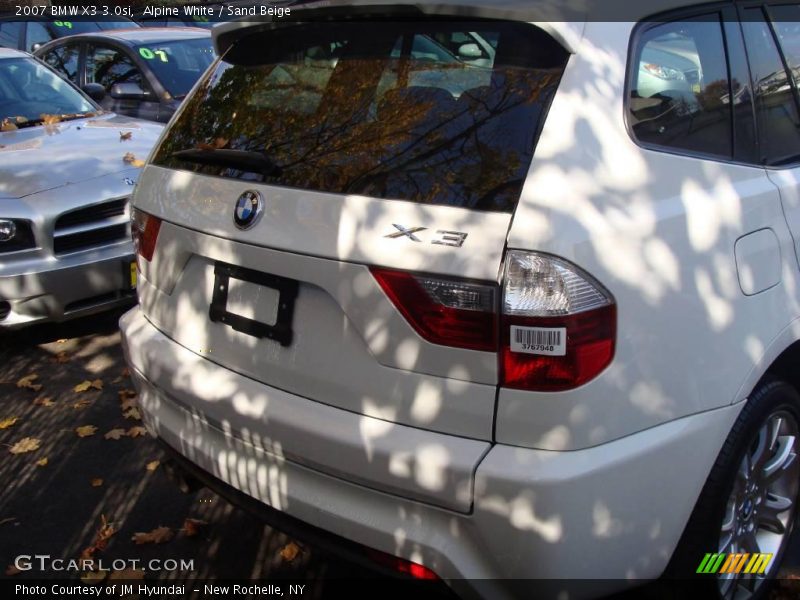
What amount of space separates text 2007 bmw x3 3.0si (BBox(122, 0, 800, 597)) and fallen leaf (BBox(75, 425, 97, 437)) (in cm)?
152

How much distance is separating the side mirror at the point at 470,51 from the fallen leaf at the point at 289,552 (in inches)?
73.8

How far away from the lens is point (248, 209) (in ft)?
7.85

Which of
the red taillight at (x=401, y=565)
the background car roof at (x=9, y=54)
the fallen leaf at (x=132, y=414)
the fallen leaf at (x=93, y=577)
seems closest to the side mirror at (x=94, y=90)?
the background car roof at (x=9, y=54)

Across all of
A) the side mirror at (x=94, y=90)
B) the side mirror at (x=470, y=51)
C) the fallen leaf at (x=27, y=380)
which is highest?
the side mirror at (x=470, y=51)

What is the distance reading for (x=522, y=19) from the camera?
216 cm

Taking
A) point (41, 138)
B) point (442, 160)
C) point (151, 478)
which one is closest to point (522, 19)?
point (442, 160)

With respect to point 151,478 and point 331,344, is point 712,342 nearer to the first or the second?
point 331,344

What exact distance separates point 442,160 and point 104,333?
3829mm

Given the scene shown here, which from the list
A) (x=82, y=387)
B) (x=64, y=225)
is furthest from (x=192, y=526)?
(x=64, y=225)

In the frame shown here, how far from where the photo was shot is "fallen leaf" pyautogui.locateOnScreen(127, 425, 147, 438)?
3.99 meters

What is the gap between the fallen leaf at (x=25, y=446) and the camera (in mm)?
3857
